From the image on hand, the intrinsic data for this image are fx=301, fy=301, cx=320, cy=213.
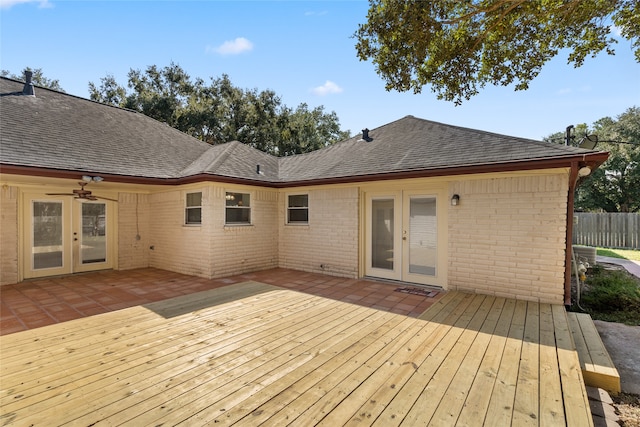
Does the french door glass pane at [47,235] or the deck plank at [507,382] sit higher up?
the french door glass pane at [47,235]

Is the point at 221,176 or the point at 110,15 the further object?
the point at 110,15

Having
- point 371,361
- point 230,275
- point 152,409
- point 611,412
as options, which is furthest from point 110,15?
point 611,412

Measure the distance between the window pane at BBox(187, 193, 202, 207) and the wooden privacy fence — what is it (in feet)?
50.6

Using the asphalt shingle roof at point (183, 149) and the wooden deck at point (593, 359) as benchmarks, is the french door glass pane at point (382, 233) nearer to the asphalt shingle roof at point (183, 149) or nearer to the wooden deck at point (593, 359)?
the asphalt shingle roof at point (183, 149)

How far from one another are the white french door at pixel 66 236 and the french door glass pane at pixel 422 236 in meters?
8.62

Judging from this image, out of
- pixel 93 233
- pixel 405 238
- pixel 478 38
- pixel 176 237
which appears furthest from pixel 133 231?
pixel 478 38

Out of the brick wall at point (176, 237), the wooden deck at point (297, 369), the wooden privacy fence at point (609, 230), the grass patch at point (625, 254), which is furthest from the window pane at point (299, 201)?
the wooden privacy fence at point (609, 230)

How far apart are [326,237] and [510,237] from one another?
4313 millimetres

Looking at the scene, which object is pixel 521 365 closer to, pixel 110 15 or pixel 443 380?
pixel 443 380

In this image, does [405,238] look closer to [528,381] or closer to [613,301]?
[613,301]

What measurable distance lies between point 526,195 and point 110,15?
11.5 m

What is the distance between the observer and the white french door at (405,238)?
22.0 ft

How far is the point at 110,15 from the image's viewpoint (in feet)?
28.1

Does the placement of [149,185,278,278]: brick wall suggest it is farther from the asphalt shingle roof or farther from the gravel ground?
the gravel ground
